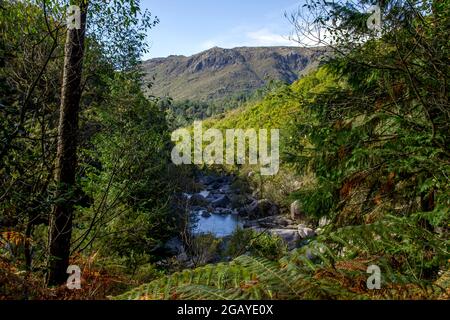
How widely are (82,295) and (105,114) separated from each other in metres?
4.07

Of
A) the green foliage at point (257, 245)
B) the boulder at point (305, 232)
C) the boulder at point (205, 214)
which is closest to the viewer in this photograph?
the green foliage at point (257, 245)

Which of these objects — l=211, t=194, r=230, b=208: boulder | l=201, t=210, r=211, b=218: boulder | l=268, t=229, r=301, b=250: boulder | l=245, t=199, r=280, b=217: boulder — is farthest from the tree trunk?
l=211, t=194, r=230, b=208: boulder

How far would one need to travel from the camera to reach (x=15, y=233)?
11.0 feet

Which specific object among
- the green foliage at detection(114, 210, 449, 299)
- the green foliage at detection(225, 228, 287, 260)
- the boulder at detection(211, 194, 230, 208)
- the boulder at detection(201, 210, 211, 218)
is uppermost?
the green foliage at detection(114, 210, 449, 299)

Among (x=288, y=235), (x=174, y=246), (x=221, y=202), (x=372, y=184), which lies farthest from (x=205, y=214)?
(x=372, y=184)

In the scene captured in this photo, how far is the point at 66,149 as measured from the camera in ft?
12.5

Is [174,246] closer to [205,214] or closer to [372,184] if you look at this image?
[205,214]

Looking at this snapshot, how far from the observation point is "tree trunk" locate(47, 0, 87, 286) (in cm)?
377

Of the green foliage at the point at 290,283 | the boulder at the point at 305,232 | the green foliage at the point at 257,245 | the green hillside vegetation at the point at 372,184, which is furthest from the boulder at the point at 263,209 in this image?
the green foliage at the point at 290,283

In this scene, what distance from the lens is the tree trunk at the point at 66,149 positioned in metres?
3.77

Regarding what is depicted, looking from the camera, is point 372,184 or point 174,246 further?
point 174,246

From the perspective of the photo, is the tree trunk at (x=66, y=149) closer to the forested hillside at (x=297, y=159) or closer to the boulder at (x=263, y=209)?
the forested hillside at (x=297, y=159)

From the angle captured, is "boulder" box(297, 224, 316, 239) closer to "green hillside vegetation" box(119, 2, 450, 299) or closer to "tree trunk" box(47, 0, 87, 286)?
"green hillside vegetation" box(119, 2, 450, 299)
